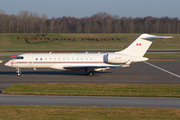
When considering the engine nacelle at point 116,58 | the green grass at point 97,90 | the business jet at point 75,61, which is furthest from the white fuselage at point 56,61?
the green grass at point 97,90

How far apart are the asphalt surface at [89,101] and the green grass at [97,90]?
934 millimetres

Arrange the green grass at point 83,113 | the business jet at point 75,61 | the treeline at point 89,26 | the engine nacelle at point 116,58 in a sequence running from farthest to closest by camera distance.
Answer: the treeline at point 89,26 < the business jet at point 75,61 < the engine nacelle at point 116,58 < the green grass at point 83,113

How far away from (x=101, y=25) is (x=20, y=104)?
121 m

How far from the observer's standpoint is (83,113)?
12.1m

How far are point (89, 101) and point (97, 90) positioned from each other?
3.25 meters

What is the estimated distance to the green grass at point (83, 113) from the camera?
11.4m

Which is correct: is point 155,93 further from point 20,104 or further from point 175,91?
point 20,104

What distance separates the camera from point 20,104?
14.2 m

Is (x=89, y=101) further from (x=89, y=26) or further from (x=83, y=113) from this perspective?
(x=89, y=26)

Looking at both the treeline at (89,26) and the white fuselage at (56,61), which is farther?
the treeline at (89,26)

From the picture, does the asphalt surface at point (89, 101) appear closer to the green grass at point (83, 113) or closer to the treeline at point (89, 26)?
the green grass at point (83, 113)

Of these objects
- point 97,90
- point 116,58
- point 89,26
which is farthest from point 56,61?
point 89,26

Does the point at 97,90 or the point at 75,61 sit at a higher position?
the point at 75,61

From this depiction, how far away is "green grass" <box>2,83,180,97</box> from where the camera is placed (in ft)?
56.1
